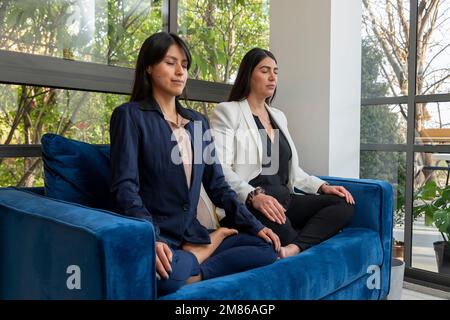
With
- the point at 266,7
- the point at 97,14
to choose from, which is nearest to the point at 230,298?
the point at 97,14

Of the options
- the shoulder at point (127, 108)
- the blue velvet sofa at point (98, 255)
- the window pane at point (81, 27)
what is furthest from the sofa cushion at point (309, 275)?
the window pane at point (81, 27)

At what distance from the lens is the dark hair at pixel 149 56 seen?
5.10ft

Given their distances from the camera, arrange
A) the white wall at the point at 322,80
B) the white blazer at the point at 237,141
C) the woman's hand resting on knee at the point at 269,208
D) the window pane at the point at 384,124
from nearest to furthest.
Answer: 1. the woman's hand resting on knee at the point at 269,208
2. the white blazer at the point at 237,141
3. the white wall at the point at 322,80
4. the window pane at the point at 384,124

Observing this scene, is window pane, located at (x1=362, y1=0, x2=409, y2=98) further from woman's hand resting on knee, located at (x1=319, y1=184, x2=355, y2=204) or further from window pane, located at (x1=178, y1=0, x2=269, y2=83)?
woman's hand resting on knee, located at (x1=319, y1=184, x2=355, y2=204)

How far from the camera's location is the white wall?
2.62 m

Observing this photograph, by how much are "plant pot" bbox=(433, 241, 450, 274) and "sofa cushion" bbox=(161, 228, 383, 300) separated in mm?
806

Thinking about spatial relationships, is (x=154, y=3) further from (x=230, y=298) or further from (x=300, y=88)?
(x=230, y=298)

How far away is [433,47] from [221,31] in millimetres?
1353

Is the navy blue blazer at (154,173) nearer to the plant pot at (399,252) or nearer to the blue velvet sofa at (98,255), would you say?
the blue velvet sofa at (98,255)

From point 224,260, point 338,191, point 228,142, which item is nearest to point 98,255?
point 224,260

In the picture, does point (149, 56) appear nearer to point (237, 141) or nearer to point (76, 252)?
point (237, 141)

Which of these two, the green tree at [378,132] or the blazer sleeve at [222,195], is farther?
the green tree at [378,132]

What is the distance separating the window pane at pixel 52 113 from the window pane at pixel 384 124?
166 cm
